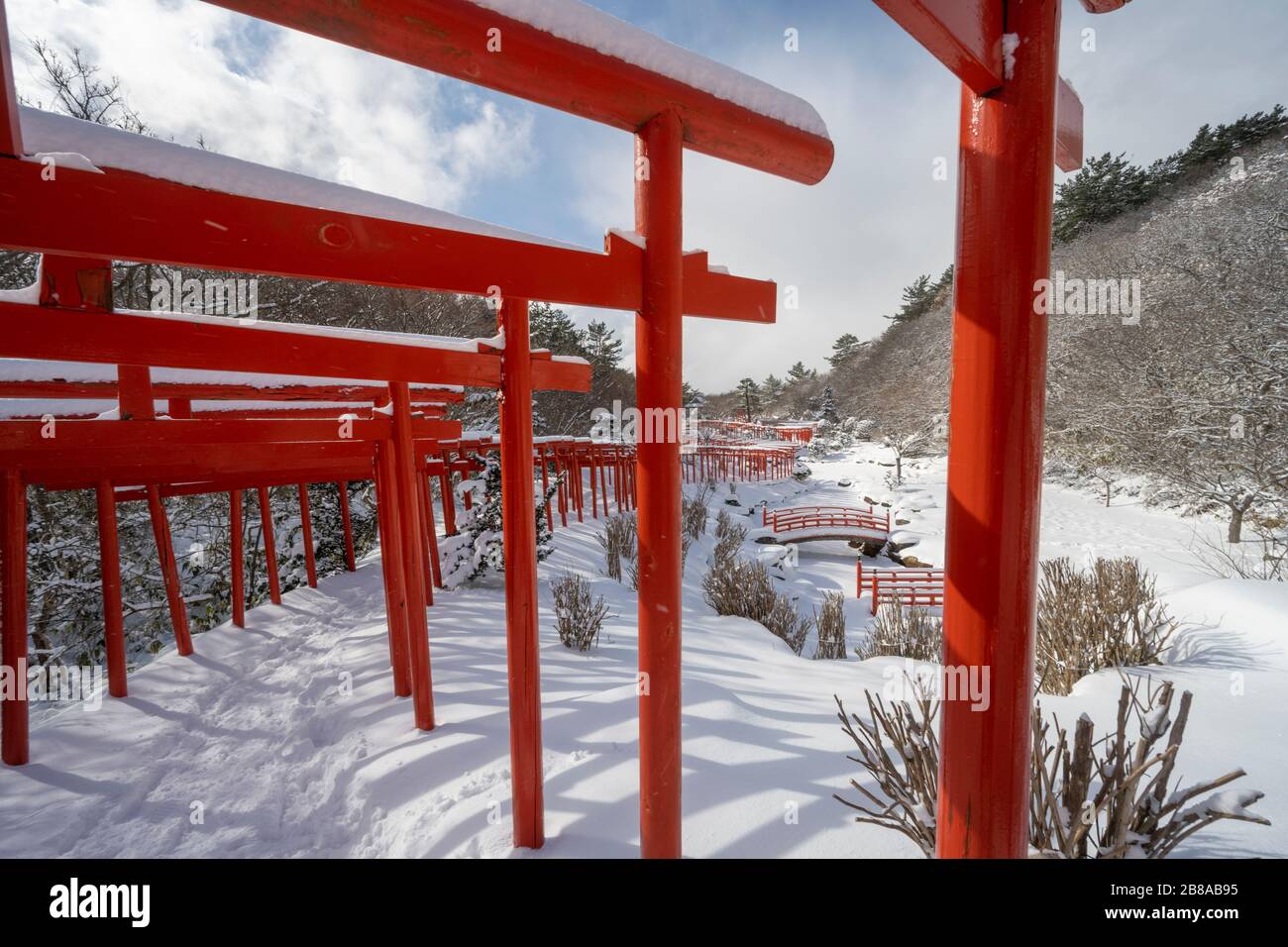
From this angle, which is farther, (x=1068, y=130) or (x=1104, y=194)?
(x=1104, y=194)

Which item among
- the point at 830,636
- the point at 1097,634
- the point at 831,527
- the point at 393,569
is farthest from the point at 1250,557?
the point at 393,569

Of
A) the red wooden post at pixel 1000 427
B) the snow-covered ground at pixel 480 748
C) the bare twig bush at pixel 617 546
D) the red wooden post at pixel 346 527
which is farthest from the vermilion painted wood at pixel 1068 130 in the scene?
the red wooden post at pixel 346 527

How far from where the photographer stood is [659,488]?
1.85 meters

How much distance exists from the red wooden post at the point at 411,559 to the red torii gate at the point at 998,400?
12.3 feet

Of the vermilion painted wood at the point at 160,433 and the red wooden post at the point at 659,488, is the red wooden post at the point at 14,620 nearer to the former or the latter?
the vermilion painted wood at the point at 160,433

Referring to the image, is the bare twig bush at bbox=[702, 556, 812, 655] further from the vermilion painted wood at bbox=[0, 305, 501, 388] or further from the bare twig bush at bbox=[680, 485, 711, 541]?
the vermilion painted wood at bbox=[0, 305, 501, 388]

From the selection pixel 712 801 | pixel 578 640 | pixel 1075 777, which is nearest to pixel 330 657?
pixel 578 640

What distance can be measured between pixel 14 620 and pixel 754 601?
27.0ft

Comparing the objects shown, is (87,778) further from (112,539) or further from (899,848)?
(899,848)

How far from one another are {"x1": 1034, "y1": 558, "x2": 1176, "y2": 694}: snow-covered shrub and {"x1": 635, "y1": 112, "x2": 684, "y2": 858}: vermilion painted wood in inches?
174

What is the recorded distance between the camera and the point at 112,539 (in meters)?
5.36

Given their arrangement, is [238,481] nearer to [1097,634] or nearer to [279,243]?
[279,243]

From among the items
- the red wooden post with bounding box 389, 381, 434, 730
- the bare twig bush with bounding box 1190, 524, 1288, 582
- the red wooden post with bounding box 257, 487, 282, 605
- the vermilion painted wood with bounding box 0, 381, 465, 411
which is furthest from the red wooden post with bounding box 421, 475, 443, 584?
the bare twig bush with bounding box 1190, 524, 1288, 582

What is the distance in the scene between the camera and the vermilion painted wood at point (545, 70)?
3.89ft
